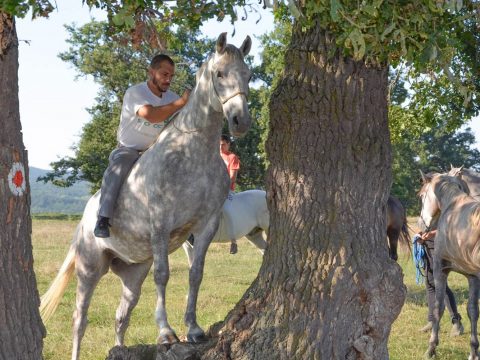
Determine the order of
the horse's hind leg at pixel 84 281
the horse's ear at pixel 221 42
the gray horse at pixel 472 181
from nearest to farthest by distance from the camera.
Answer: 1. the horse's ear at pixel 221 42
2. the horse's hind leg at pixel 84 281
3. the gray horse at pixel 472 181

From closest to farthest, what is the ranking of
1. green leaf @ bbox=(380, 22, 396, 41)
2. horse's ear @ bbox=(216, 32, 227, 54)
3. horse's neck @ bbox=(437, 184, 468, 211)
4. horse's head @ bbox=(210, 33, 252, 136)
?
green leaf @ bbox=(380, 22, 396, 41) → horse's head @ bbox=(210, 33, 252, 136) → horse's ear @ bbox=(216, 32, 227, 54) → horse's neck @ bbox=(437, 184, 468, 211)

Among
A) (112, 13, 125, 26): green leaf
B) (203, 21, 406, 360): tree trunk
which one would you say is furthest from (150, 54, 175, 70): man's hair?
(112, 13, 125, 26): green leaf

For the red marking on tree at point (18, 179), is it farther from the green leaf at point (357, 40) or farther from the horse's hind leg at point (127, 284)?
the horse's hind leg at point (127, 284)

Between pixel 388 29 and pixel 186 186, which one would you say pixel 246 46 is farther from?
pixel 388 29

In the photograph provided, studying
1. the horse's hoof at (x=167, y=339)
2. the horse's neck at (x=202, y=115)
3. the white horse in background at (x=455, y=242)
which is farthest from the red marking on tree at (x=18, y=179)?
the white horse in background at (x=455, y=242)

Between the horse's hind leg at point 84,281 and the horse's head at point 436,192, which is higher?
the horse's head at point 436,192

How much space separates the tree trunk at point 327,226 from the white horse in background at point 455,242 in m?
3.48

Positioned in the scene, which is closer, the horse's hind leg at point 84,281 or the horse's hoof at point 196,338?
the horse's hoof at point 196,338

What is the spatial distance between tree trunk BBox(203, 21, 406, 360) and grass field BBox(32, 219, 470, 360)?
3061 millimetres

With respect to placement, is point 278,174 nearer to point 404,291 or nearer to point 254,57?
point 404,291

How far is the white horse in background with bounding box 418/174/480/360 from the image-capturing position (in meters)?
9.72

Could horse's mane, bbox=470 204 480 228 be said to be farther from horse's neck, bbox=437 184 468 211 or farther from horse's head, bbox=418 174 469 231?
horse's head, bbox=418 174 469 231

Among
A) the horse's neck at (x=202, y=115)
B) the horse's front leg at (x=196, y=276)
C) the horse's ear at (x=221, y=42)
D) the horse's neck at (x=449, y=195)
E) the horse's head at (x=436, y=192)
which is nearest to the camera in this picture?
the horse's ear at (x=221, y=42)

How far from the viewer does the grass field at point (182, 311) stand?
9836mm
